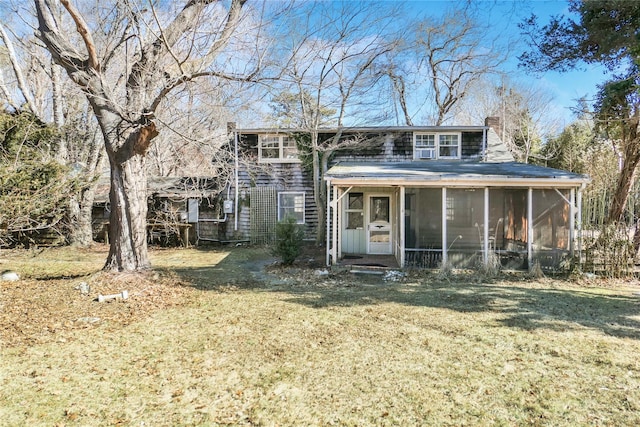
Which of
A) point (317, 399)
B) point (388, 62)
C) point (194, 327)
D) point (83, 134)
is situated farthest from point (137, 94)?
point (388, 62)

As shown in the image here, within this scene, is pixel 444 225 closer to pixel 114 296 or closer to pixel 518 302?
pixel 518 302

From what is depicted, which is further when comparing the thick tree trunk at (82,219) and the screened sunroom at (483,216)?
the thick tree trunk at (82,219)

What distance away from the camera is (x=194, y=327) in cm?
532

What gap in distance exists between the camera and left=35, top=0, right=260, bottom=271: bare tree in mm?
6992

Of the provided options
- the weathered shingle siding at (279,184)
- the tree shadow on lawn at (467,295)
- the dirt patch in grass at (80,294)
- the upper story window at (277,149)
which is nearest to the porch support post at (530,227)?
the tree shadow on lawn at (467,295)

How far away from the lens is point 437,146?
49.6ft

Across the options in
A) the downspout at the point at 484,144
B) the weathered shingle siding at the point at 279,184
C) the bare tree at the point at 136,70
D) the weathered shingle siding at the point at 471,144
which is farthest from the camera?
the weathered shingle siding at the point at 279,184

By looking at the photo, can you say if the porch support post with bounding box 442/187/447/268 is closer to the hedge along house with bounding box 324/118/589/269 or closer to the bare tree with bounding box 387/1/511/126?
the hedge along house with bounding box 324/118/589/269

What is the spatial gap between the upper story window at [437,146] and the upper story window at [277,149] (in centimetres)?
514

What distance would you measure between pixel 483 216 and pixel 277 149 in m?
9.22

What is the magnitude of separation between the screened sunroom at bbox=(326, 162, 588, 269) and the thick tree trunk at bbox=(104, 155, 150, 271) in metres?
4.68

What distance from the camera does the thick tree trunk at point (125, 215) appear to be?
24.8ft

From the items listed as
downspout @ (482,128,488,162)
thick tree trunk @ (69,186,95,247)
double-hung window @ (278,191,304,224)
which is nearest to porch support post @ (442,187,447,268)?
downspout @ (482,128,488,162)

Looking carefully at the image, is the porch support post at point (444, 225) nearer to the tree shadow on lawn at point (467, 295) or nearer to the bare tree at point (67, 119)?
the tree shadow on lawn at point (467, 295)
